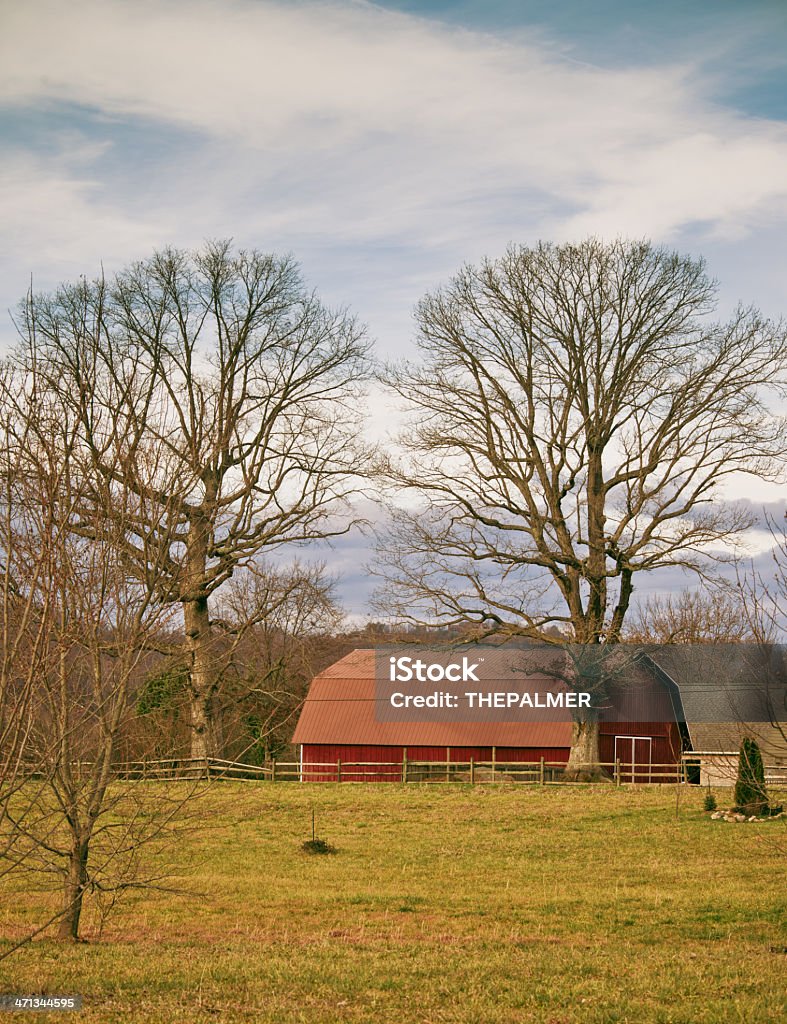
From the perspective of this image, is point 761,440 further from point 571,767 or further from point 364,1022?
point 364,1022

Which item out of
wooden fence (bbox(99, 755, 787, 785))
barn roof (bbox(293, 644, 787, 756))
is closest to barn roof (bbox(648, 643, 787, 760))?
barn roof (bbox(293, 644, 787, 756))

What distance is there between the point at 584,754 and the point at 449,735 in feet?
20.3

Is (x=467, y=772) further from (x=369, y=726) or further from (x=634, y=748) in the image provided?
(x=634, y=748)

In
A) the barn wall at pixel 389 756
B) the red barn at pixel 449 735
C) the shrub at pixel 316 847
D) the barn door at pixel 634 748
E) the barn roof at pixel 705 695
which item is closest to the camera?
the shrub at pixel 316 847

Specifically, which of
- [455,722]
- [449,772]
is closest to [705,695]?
[455,722]

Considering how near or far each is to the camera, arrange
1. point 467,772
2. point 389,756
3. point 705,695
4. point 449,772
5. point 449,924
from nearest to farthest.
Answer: point 449,924
point 467,772
point 449,772
point 389,756
point 705,695

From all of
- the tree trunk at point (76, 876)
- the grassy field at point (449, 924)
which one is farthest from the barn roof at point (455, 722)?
the tree trunk at point (76, 876)

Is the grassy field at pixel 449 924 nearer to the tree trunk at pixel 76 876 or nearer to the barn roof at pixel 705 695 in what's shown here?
the tree trunk at pixel 76 876

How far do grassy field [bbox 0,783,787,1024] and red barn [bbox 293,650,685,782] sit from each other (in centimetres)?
1028

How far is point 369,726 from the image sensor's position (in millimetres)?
38375

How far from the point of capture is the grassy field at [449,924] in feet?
25.9

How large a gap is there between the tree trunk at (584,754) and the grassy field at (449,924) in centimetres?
527

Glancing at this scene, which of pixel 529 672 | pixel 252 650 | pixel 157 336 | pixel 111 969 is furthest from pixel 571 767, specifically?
pixel 111 969

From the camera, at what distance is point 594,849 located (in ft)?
65.9
